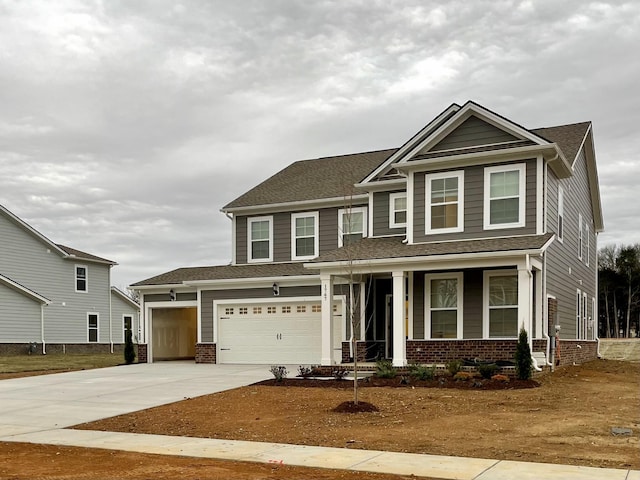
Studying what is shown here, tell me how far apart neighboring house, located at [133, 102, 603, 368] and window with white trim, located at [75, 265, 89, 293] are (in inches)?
422

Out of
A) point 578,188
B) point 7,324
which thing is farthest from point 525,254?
point 7,324

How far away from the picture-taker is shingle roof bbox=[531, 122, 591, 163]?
22.4m

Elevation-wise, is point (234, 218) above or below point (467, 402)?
above

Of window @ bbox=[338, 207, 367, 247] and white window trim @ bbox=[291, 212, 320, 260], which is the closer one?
window @ bbox=[338, 207, 367, 247]

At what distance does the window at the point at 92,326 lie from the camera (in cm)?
3763

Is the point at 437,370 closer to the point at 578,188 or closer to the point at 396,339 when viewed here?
the point at 396,339

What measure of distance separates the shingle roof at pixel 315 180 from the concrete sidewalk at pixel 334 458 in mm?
14991

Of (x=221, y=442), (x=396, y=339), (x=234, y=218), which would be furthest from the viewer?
(x=234, y=218)

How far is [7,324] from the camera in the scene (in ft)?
105

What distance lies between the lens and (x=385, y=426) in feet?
37.3

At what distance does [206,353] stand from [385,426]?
15.1 meters

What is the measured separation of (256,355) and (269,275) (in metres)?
2.97

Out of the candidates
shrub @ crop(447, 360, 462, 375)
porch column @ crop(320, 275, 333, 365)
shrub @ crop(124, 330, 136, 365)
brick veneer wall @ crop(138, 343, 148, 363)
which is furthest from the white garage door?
shrub @ crop(447, 360, 462, 375)

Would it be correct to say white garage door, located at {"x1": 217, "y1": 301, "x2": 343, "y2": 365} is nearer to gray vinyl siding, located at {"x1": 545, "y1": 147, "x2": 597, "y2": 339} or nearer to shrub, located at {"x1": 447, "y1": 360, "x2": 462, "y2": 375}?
shrub, located at {"x1": 447, "y1": 360, "x2": 462, "y2": 375}
